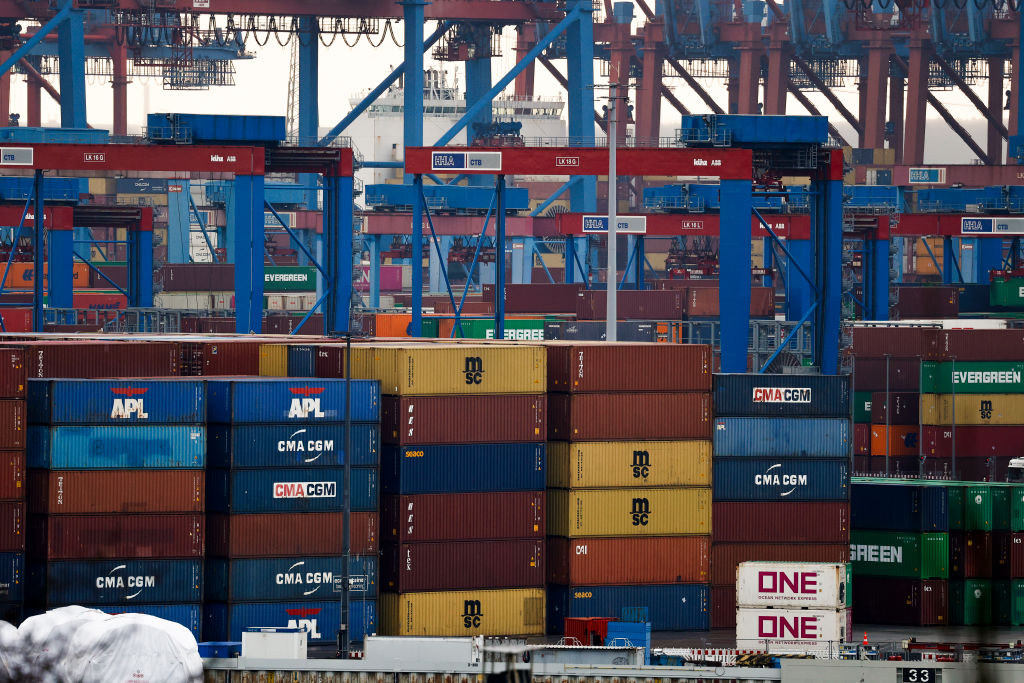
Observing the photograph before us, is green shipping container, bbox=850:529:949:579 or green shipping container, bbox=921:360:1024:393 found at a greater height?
green shipping container, bbox=921:360:1024:393

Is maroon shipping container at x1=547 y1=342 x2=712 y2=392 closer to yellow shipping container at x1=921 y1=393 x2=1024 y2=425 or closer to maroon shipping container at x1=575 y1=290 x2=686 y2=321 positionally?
yellow shipping container at x1=921 y1=393 x2=1024 y2=425

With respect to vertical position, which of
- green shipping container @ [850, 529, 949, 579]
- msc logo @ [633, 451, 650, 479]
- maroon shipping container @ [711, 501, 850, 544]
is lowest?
green shipping container @ [850, 529, 949, 579]

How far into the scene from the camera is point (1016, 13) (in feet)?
447

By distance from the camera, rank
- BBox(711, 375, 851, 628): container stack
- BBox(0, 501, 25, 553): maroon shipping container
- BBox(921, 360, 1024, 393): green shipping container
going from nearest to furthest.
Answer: BBox(0, 501, 25, 553): maroon shipping container, BBox(711, 375, 851, 628): container stack, BBox(921, 360, 1024, 393): green shipping container

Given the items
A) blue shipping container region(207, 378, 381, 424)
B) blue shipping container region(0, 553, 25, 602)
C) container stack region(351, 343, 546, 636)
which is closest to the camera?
blue shipping container region(0, 553, 25, 602)

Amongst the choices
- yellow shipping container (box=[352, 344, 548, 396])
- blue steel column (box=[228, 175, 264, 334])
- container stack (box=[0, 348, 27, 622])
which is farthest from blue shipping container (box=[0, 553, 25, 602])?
blue steel column (box=[228, 175, 264, 334])

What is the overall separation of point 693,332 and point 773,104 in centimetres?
6138

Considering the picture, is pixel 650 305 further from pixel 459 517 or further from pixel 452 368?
pixel 459 517

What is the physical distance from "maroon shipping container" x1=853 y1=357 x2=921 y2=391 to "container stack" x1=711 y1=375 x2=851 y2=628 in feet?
74.6

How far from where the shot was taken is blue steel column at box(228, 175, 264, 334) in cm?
6072

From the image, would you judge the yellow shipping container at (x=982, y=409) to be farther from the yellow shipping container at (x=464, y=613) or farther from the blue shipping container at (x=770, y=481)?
the yellow shipping container at (x=464, y=613)

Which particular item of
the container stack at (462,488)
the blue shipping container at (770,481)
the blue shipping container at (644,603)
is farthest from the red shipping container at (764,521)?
the container stack at (462,488)

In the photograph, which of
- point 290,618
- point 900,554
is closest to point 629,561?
point 290,618

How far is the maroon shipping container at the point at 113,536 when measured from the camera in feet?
114
